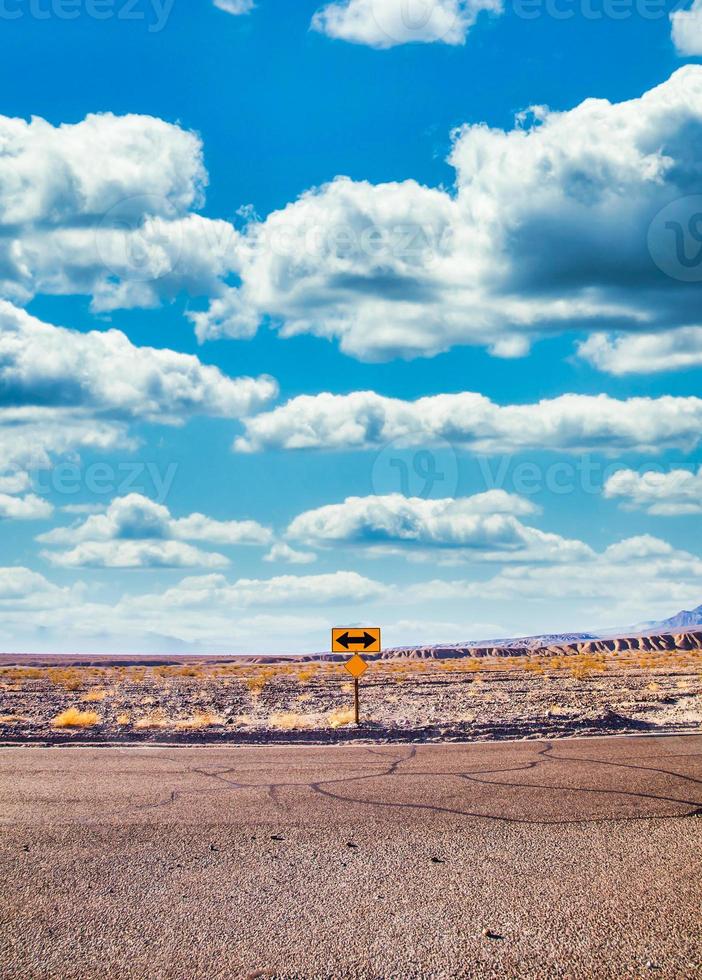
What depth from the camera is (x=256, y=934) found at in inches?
232

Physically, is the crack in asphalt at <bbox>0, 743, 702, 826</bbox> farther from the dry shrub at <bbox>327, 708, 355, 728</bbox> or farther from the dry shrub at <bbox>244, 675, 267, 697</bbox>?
the dry shrub at <bbox>244, 675, 267, 697</bbox>

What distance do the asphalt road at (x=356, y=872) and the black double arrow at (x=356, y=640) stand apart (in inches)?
316

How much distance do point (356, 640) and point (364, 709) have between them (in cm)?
853

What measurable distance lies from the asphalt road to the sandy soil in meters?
5.52

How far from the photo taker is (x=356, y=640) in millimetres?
20625

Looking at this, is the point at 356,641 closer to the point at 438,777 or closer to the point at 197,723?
the point at 197,723

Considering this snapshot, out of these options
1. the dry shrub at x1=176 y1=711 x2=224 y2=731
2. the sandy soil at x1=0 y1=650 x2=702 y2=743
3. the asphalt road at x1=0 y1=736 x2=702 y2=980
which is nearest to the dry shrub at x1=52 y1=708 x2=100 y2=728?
the sandy soil at x1=0 y1=650 x2=702 y2=743

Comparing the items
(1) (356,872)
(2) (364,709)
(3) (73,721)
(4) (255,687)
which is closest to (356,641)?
(3) (73,721)

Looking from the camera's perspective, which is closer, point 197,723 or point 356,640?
point 356,640

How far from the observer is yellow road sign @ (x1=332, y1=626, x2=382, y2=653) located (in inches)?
806

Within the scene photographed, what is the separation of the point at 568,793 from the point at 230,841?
4.21 m

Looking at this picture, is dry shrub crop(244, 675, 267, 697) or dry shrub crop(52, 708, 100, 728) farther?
dry shrub crop(244, 675, 267, 697)

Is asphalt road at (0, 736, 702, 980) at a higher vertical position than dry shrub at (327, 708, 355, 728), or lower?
lower

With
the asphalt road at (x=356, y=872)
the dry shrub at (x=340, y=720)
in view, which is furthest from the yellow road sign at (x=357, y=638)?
the asphalt road at (x=356, y=872)
